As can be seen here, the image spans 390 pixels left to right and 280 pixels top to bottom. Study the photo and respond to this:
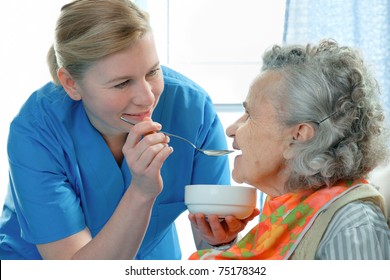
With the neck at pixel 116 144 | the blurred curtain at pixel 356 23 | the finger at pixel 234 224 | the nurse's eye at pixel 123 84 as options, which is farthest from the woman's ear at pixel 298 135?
the blurred curtain at pixel 356 23

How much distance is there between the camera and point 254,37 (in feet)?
11.2

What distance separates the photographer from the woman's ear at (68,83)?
→ 177cm

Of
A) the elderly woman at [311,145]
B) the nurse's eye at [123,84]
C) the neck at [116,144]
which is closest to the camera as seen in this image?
the elderly woman at [311,145]

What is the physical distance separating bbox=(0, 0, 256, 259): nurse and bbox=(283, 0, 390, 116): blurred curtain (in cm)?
123

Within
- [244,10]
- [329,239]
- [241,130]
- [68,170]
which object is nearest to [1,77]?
[244,10]

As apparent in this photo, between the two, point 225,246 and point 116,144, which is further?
point 116,144

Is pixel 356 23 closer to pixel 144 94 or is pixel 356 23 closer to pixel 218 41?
pixel 218 41

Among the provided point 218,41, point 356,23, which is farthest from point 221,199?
point 218,41

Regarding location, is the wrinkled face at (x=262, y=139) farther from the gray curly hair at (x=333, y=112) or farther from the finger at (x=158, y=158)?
the finger at (x=158, y=158)

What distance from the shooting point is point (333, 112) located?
142 cm

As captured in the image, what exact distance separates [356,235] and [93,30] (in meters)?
0.82

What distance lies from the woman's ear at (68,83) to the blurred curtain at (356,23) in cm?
146

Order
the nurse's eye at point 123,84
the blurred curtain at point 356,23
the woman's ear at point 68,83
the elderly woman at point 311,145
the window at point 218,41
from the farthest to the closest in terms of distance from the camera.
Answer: the window at point 218,41 → the blurred curtain at point 356,23 → the woman's ear at point 68,83 → the nurse's eye at point 123,84 → the elderly woman at point 311,145
